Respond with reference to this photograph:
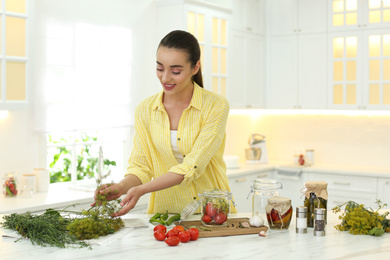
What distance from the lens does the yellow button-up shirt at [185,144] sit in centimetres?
279

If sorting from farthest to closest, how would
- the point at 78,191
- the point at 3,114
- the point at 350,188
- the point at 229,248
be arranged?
the point at 350,188 < the point at 78,191 < the point at 3,114 < the point at 229,248

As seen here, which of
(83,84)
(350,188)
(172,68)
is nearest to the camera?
(172,68)

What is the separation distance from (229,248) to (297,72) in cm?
422

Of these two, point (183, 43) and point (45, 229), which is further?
point (183, 43)

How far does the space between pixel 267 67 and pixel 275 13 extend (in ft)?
2.03

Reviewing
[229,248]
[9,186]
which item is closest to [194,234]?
[229,248]

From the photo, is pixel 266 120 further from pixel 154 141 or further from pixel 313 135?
pixel 154 141

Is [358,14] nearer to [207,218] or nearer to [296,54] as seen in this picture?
[296,54]

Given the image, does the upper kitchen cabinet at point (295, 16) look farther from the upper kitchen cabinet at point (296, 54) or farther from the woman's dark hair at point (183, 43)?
the woman's dark hair at point (183, 43)

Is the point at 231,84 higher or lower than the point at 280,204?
higher

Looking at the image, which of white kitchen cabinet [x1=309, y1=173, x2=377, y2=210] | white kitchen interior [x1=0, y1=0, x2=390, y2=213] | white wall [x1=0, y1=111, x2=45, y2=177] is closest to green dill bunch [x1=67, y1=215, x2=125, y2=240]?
white wall [x1=0, y1=111, x2=45, y2=177]

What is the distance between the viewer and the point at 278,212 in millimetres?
2566

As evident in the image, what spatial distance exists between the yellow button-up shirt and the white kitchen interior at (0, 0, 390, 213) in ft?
5.93

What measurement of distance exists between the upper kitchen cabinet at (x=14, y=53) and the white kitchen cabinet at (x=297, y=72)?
313 centimetres
